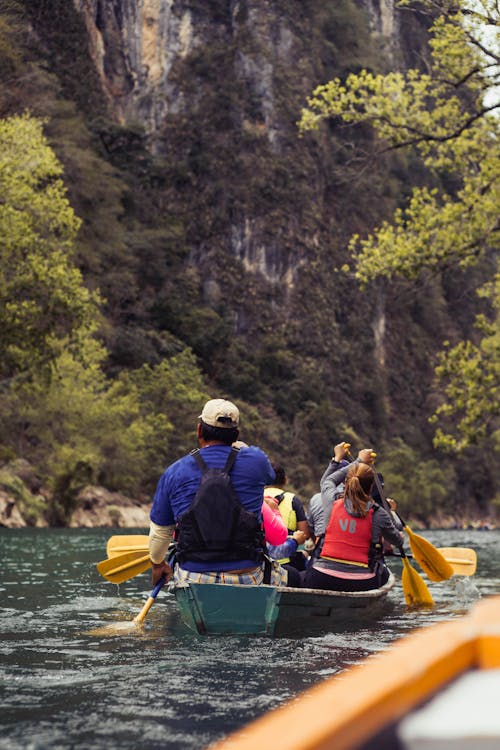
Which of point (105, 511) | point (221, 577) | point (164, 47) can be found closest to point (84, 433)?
point (105, 511)

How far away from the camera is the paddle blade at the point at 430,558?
37.9 feet

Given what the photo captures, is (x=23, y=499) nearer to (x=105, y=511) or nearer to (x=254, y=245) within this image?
(x=105, y=511)

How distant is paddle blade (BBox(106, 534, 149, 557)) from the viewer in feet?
33.0

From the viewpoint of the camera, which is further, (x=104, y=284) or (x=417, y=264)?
(x=104, y=284)

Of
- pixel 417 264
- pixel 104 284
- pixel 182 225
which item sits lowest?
pixel 417 264

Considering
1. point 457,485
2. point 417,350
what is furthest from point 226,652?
point 417,350

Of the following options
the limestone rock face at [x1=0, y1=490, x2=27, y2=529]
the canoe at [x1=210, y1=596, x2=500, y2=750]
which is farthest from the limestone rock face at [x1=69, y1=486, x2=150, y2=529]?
the canoe at [x1=210, y1=596, x2=500, y2=750]

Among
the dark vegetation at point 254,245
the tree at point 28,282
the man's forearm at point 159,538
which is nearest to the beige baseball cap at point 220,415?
the man's forearm at point 159,538

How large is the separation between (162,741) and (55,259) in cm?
2186

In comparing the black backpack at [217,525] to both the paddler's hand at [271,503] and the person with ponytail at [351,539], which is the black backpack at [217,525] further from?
the paddler's hand at [271,503]

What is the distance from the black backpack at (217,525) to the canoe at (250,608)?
245 millimetres

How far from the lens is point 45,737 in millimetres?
4254

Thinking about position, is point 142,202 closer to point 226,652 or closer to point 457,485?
point 457,485

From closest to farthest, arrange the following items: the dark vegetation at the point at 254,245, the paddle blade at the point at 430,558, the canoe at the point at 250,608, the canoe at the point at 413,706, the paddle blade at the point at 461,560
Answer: the canoe at the point at 413,706, the canoe at the point at 250,608, the paddle blade at the point at 430,558, the paddle blade at the point at 461,560, the dark vegetation at the point at 254,245
